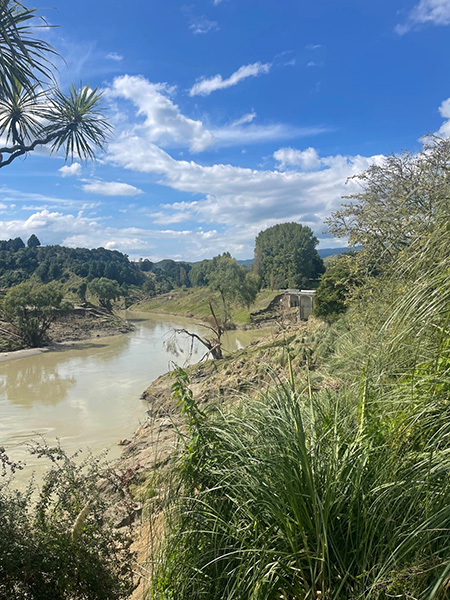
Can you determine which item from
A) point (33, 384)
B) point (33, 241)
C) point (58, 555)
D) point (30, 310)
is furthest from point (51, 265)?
point (58, 555)

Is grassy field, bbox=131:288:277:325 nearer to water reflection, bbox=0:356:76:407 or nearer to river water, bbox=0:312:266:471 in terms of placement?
river water, bbox=0:312:266:471

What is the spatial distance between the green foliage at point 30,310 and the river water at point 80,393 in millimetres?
2988

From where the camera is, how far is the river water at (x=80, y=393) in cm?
1293

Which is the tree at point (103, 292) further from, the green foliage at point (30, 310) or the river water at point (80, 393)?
the green foliage at point (30, 310)

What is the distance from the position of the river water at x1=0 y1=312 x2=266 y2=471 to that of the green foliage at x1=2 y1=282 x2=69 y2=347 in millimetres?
2988

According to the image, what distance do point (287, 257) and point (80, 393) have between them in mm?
48556

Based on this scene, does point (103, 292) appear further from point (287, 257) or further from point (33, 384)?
point (33, 384)

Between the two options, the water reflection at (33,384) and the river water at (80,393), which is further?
the water reflection at (33,384)

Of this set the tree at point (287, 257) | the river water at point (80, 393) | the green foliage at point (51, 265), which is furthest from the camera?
the green foliage at point (51, 265)

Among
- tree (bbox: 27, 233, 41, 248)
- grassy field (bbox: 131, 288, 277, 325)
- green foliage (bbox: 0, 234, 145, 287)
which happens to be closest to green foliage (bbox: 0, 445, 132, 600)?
grassy field (bbox: 131, 288, 277, 325)

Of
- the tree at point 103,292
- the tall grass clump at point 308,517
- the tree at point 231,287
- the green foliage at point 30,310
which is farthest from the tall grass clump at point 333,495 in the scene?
the tree at point 103,292

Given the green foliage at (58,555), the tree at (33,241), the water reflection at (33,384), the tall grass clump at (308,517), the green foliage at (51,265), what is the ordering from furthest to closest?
the tree at (33,241) → the green foliage at (51,265) → the water reflection at (33,384) → the green foliage at (58,555) → the tall grass clump at (308,517)

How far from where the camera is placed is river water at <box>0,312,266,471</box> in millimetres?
12930

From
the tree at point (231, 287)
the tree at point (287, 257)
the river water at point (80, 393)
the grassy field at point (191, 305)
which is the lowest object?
the river water at point (80, 393)
